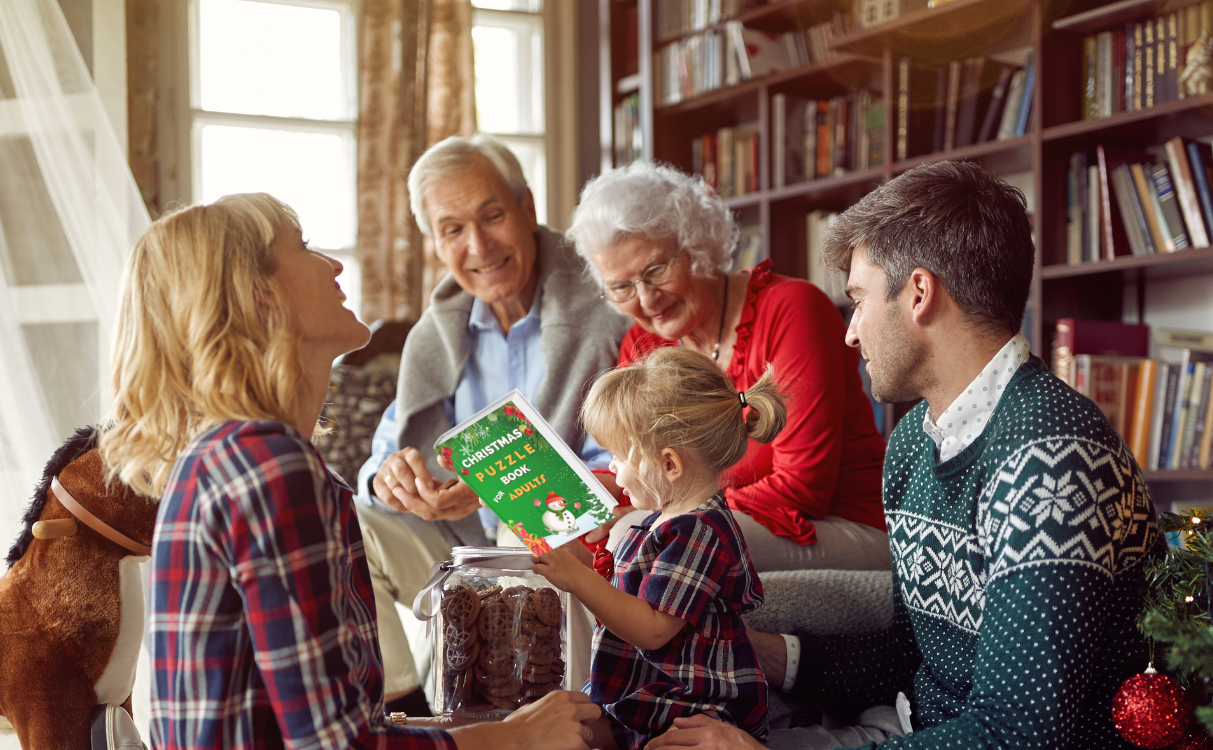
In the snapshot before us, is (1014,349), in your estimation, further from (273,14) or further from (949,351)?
(273,14)

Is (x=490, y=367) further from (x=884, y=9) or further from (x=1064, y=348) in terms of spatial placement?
(x=884, y=9)

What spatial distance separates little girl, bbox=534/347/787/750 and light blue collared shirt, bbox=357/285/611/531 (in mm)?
876

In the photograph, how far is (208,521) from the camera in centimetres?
90

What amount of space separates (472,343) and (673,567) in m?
1.18

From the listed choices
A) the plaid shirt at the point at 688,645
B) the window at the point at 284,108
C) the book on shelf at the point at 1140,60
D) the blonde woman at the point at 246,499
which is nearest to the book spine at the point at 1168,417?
the book on shelf at the point at 1140,60

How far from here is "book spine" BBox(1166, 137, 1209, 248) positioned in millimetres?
2328

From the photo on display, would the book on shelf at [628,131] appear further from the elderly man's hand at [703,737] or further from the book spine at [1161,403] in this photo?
the elderly man's hand at [703,737]

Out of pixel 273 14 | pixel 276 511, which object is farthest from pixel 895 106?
pixel 276 511

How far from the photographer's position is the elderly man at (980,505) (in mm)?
999

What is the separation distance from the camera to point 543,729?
108 centimetres

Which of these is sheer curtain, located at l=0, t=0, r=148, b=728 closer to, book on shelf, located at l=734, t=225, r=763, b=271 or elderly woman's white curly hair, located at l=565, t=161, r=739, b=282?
elderly woman's white curly hair, located at l=565, t=161, r=739, b=282

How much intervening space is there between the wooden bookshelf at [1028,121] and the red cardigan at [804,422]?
0.91m

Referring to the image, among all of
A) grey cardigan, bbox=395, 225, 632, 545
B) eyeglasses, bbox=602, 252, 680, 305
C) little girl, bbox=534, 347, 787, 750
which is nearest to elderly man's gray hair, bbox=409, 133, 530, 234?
grey cardigan, bbox=395, 225, 632, 545

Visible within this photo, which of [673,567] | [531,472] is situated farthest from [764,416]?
[531,472]
